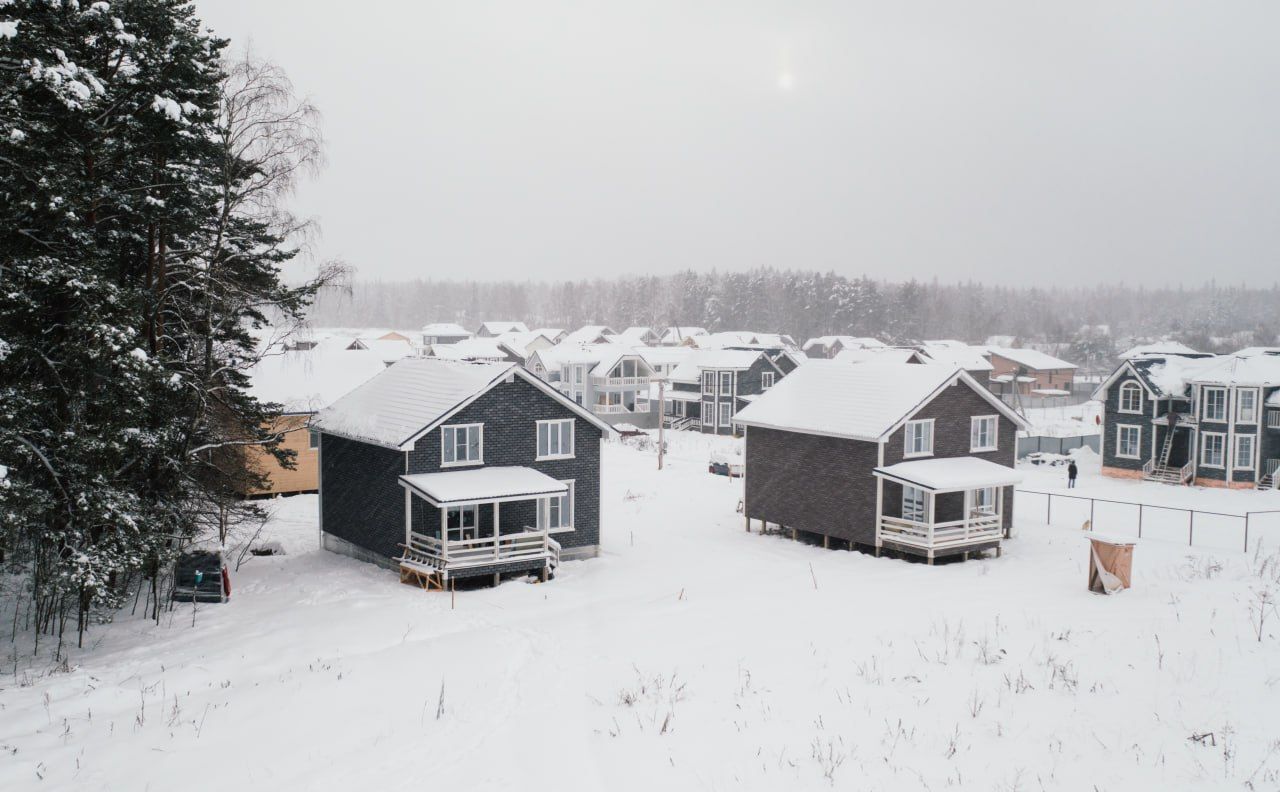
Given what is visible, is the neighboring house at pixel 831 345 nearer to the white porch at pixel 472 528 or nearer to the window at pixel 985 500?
the window at pixel 985 500

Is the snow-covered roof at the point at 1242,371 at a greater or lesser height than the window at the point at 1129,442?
greater

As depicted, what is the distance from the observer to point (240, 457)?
85.6 feet

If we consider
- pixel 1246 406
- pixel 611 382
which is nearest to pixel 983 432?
pixel 1246 406

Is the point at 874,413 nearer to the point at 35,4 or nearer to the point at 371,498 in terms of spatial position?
the point at 371,498

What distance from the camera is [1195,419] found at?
4981 centimetres

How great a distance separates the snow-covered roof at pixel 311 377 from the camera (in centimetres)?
3762

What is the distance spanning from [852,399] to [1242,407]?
98.2 feet

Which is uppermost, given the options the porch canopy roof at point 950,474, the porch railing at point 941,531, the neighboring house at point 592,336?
the neighboring house at point 592,336

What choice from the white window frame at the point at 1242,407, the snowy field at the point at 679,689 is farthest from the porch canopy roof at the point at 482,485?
the white window frame at the point at 1242,407

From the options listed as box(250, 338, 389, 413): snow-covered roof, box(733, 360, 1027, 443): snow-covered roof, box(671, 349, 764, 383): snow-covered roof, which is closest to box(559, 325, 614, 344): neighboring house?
box(671, 349, 764, 383): snow-covered roof

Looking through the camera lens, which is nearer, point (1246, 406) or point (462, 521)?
point (462, 521)

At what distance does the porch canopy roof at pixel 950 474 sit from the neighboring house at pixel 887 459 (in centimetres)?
4

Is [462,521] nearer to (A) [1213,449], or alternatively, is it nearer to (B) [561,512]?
(B) [561,512]

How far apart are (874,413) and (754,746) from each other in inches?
773
